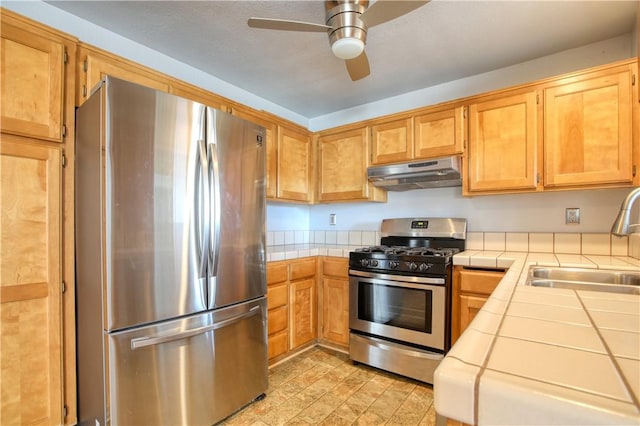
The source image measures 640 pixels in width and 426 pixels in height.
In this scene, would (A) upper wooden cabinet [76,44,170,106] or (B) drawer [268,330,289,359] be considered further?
(B) drawer [268,330,289,359]

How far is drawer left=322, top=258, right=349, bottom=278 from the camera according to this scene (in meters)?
2.75

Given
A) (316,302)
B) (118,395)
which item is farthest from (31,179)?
(316,302)

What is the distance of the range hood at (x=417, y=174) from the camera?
2.41m

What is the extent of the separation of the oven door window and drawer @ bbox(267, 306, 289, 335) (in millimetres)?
620

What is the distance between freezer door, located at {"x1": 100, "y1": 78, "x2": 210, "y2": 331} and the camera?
1.43 meters

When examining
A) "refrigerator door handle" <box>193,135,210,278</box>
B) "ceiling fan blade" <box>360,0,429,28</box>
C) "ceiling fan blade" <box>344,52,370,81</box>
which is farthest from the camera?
"ceiling fan blade" <box>344,52,370,81</box>

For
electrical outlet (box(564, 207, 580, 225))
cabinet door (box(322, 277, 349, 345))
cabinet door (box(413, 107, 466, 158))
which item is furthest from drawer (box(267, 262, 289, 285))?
electrical outlet (box(564, 207, 580, 225))

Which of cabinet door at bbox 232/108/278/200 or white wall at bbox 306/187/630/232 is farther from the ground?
cabinet door at bbox 232/108/278/200

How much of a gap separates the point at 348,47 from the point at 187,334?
172 centimetres

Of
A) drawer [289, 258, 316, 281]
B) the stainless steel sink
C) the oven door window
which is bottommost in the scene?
the oven door window

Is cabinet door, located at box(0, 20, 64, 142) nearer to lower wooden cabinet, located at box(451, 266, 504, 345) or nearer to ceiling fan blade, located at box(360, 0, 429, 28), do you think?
ceiling fan blade, located at box(360, 0, 429, 28)

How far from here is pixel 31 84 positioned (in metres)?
1.51

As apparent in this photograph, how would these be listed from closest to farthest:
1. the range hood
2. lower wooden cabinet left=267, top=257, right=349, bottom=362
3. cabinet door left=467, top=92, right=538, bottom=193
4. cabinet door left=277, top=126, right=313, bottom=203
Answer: cabinet door left=467, top=92, right=538, bottom=193
the range hood
lower wooden cabinet left=267, top=257, right=349, bottom=362
cabinet door left=277, top=126, right=313, bottom=203

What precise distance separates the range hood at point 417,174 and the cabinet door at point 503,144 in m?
0.16
